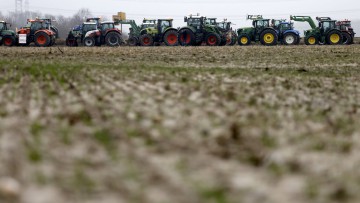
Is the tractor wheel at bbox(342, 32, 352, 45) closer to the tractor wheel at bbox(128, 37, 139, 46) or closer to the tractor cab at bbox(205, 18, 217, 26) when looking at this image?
the tractor cab at bbox(205, 18, 217, 26)

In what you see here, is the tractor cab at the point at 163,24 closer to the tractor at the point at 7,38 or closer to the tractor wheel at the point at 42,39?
the tractor wheel at the point at 42,39

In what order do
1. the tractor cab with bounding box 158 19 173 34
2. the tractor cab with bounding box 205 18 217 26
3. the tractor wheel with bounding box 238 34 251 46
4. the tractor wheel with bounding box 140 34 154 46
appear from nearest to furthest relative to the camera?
the tractor wheel with bounding box 140 34 154 46 → the tractor cab with bounding box 158 19 173 34 → the tractor cab with bounding box 205 18 217 26 → the tractor wheel with bounding box 238 34 251 46

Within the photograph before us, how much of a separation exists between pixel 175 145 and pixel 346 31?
31882 millimetres

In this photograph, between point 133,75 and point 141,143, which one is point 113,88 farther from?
point 141,143

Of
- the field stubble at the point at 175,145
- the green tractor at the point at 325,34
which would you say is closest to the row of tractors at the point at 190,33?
the green tractor at the point at 325,34

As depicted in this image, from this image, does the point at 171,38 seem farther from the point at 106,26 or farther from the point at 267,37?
the point at 267,37

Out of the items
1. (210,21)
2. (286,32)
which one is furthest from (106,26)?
(286,32)

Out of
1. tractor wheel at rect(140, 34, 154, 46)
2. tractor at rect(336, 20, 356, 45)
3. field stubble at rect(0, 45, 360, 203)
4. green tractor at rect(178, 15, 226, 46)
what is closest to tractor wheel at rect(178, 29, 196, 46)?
green tractor at rect(178, 15, 226, 46)

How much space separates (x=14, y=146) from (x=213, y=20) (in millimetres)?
→ 30002

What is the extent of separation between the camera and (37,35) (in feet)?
96.8

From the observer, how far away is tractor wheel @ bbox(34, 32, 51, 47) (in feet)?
96.5

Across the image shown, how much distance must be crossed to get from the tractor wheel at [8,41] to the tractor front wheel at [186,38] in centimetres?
1086

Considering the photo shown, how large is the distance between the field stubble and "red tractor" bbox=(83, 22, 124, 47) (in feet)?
79.4

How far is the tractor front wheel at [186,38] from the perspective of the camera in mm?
29578
